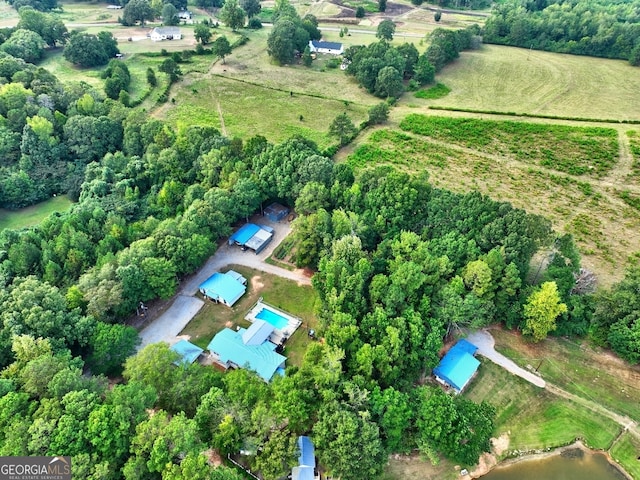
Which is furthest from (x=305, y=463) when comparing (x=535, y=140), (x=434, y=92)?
(x=434, y=92)

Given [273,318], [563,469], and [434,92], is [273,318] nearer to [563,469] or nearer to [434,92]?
[563,469]

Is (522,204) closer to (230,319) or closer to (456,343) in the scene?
(456,343)

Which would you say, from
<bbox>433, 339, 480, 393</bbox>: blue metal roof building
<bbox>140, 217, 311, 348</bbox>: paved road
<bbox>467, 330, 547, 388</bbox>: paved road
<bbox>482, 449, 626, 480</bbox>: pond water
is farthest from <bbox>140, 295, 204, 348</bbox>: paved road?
<bbox>482, 449, 626, 480</bbox>: pond water

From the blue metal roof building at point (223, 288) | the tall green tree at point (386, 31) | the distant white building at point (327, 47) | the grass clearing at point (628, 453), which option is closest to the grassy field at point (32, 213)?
the blue metal roof building at point (223, 288)

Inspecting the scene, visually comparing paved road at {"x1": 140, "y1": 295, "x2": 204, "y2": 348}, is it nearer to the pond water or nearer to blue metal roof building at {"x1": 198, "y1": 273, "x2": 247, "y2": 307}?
blue metal roof building at {"x1": 198, "y1": 273, "x2": 247, "y2": 307}

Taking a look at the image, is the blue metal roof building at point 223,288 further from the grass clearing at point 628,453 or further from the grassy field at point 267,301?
the grass clearing at point 628,453

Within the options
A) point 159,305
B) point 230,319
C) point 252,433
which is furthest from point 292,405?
point 159,305
